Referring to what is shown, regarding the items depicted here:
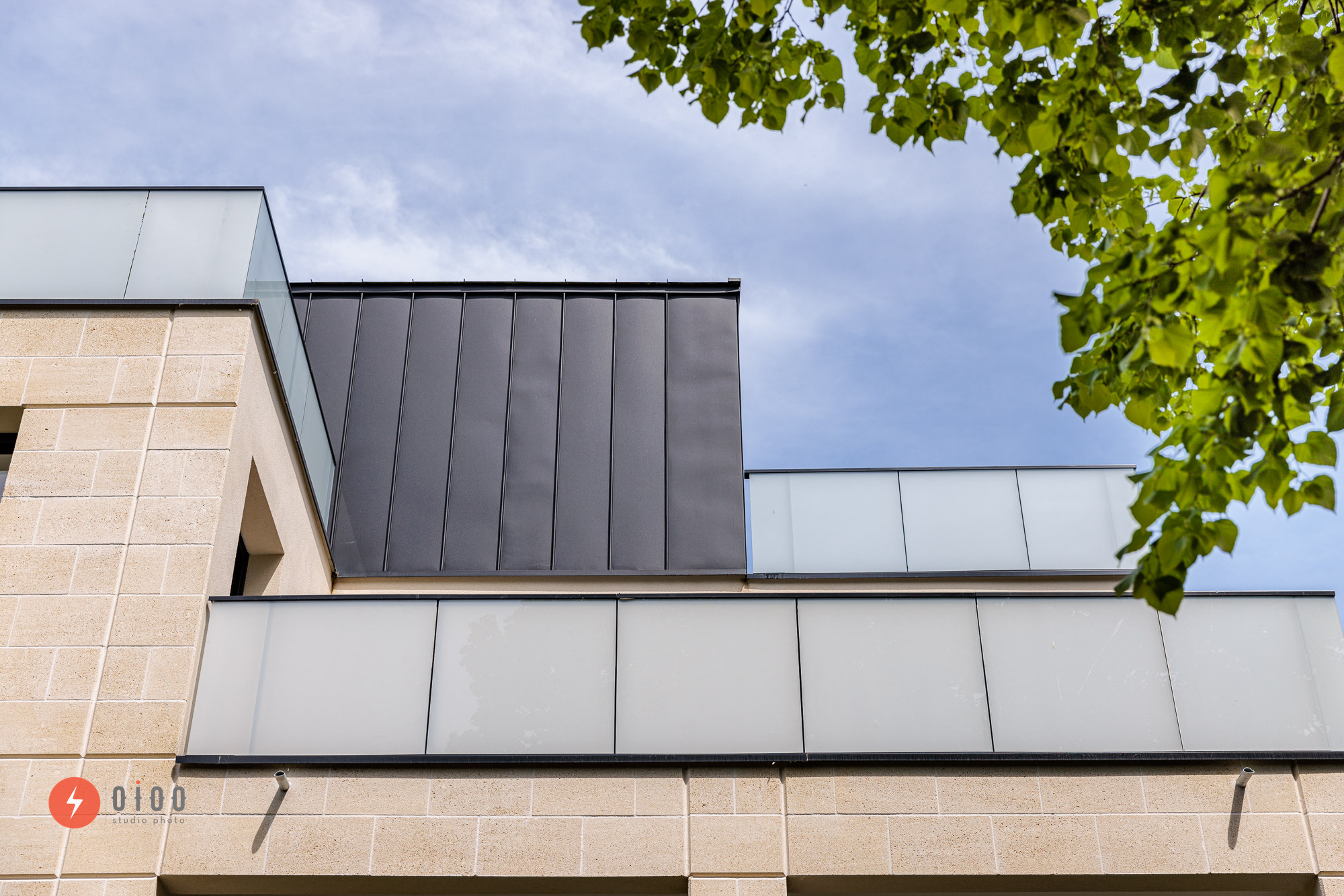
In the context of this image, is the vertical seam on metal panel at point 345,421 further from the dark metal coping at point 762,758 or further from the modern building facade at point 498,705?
the dark metal coping at point 762,758

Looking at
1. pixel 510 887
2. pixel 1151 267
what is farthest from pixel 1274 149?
pixel 510 887

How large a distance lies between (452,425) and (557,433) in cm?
148

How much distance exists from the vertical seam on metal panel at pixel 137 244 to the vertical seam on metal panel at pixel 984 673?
6822mm

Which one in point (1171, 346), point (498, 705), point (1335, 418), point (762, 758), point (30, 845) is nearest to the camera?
point (1171, 346)

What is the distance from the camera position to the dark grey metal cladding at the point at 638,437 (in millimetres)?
13875

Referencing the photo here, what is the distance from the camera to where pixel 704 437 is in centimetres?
Answer: 1467

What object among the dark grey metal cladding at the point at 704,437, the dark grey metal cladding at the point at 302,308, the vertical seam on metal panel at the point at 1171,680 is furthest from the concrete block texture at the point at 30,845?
the dark grey metal cladding at the point at 302,308

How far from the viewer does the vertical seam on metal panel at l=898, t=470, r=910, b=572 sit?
13.8m

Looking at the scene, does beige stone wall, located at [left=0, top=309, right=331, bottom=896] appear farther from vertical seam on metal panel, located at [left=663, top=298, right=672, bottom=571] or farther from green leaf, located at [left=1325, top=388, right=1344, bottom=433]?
green leaf, located at [left=1325, top=388, right=1344, bottom=433]

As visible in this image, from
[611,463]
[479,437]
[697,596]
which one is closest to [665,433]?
[611,463]

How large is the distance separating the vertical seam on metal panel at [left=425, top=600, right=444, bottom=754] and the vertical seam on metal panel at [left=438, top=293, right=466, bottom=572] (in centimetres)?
550

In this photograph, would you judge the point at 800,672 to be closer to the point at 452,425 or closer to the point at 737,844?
the point at 737,844

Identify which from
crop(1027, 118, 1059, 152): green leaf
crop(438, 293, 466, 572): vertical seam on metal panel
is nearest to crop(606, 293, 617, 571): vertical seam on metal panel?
crop(438, 293, 466, 572): vertical seam on metal panel

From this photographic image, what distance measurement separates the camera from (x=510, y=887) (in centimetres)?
777
